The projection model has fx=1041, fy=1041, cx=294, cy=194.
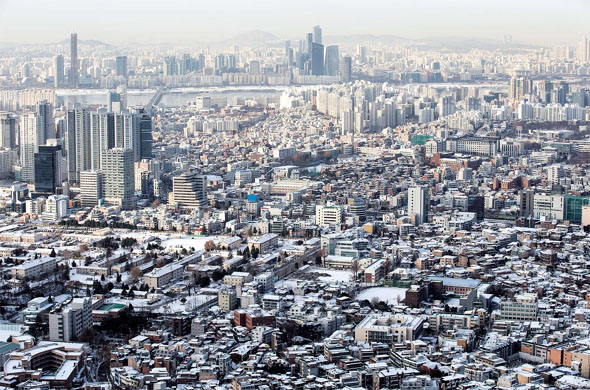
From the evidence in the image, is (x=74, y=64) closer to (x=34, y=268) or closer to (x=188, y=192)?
(x=188, y=192)

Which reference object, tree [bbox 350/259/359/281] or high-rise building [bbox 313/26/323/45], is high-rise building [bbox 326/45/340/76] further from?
tree [bbox 350/259/359/281]

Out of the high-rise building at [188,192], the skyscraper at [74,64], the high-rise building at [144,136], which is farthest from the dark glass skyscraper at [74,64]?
the high-rise building at [188,192]

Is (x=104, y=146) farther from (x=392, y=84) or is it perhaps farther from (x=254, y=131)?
(x=392, y=84)

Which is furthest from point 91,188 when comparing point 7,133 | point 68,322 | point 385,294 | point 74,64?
point 74,64

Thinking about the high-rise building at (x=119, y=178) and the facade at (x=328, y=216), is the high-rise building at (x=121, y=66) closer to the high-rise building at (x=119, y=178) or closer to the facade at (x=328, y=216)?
the high-rise building at (x=119, y=178)

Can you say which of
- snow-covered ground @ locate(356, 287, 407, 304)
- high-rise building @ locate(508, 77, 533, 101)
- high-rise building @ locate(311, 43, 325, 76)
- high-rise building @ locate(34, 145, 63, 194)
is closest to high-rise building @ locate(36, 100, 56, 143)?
high-rise building @ locate(34, 145, 63, 194)
